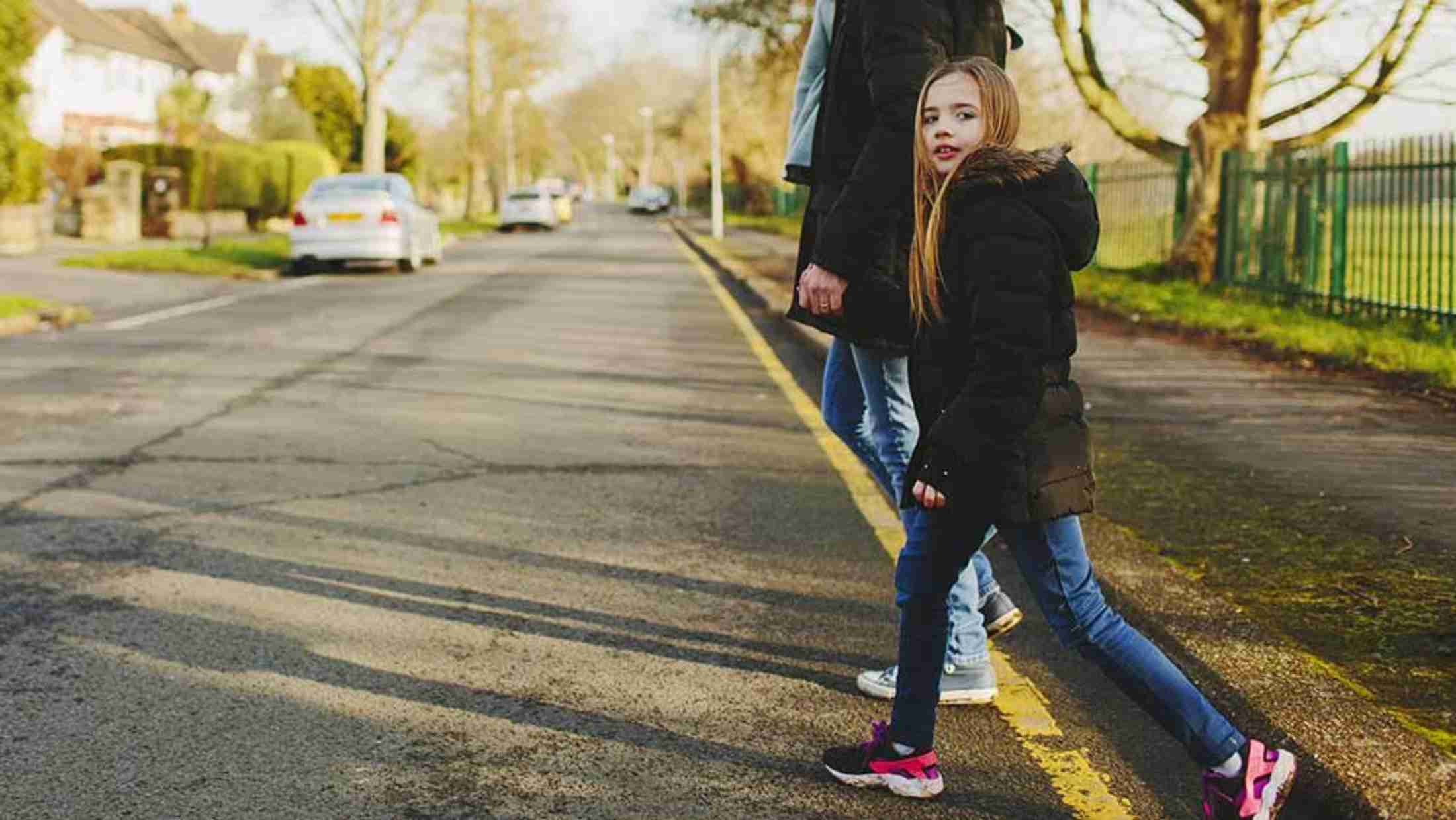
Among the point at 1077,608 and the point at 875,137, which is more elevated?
the point at 875,137

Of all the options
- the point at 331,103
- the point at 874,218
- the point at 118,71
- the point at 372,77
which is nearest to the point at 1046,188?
the point at 874,218

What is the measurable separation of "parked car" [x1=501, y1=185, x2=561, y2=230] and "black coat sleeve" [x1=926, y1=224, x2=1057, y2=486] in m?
48.7

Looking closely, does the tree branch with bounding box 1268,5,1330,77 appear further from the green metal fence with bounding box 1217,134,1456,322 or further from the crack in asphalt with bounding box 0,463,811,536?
the crack in asphalt with bounding box 0,463,811,536

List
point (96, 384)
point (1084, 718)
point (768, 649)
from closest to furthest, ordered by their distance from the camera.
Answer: point (1084, 718) < point (768, 649) < point (96, 384)

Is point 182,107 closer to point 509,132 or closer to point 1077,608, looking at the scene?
point 509,132

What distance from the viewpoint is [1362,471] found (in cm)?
679

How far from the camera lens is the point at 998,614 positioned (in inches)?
166

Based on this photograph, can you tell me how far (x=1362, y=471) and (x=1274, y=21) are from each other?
12114 mm

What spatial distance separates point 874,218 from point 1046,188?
0.58m

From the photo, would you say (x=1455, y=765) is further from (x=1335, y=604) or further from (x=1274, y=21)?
(x=1274, y=21)

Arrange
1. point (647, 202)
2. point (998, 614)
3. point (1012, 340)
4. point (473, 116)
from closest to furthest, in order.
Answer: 1. point (1012, 340)
2. point (998, 614)
3. point (473, 116)
4. point (647, 202)

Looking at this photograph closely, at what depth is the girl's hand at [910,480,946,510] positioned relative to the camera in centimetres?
312

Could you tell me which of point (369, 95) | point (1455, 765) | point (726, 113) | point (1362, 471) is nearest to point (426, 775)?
point (1455, 765)

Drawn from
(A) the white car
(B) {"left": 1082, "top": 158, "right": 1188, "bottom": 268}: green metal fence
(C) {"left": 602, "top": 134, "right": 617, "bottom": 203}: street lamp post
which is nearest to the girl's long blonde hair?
(B) {"left": 1082, "top": 158, "right": 1188, "bottom": 268}: green metal fence
